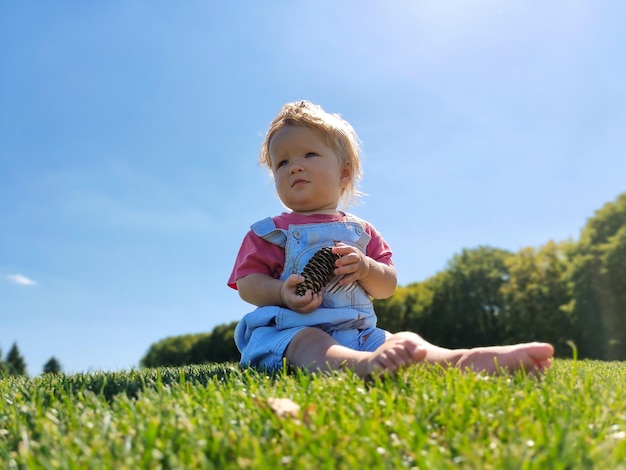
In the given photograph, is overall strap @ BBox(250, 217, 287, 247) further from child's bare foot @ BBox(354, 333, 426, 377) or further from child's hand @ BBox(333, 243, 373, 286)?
child's bare foot @ BBox(354, 333, 426, 377)


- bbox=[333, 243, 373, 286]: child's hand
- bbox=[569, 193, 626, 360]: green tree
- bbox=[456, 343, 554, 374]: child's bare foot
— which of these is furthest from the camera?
bbox=[569, 193, 626, 360]: green tree

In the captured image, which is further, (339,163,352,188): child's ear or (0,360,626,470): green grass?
(339,163,352,188): child's ear

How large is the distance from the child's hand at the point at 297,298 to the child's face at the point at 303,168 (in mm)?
872

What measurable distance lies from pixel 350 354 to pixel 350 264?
3.03 feet

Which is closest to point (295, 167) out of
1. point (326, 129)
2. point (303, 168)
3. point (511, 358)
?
point (303, 168)

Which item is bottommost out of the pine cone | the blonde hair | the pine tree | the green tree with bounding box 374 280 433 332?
the pine tree

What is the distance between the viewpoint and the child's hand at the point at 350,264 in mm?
3672

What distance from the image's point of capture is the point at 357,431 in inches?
67.6

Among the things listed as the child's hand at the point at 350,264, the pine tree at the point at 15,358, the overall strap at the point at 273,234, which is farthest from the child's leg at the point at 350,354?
the pine tree at the point at 15,358

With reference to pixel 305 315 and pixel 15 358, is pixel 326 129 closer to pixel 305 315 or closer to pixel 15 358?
pixel 305 315

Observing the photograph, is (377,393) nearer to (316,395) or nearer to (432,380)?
(316,395)

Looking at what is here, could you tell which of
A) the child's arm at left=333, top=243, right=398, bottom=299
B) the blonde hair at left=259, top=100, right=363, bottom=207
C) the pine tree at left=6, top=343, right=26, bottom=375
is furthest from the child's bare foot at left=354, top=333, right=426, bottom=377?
the pine tree at left=6, top=343, right=26, bottom=375

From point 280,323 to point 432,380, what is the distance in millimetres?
1420

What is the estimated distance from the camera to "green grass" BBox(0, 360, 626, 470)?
4.92ft
